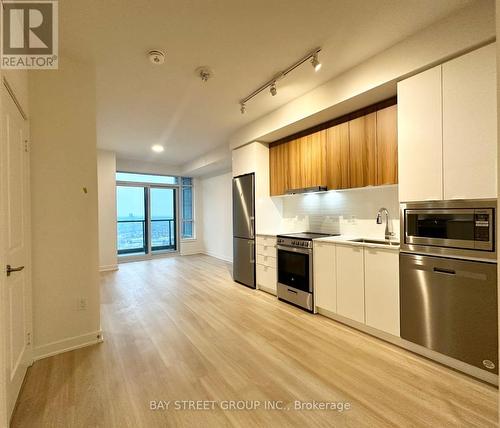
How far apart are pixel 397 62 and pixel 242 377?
3.09 m

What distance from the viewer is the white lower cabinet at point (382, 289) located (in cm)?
241

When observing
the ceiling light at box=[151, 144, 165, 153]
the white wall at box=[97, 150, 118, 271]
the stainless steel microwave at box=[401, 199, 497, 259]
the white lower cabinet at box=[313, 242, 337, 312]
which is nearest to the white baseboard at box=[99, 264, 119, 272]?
the white wall at box=[97, 150, 118, 271]

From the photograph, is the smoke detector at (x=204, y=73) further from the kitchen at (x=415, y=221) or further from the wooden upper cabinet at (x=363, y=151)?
the wooden upper cabinet at (x=363, y=151)

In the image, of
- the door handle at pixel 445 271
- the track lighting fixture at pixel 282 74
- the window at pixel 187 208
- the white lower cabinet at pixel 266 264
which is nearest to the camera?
the door handle at pixel 445 271

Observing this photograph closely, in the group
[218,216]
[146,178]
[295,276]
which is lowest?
[295,276]

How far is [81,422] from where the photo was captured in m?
1.57

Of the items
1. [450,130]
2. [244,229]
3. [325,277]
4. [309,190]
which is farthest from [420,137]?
[244,229]

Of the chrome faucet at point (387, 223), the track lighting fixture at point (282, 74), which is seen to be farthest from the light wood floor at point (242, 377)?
the track lighting fixture at point (282, 74)

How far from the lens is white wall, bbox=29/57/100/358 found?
7.54ft

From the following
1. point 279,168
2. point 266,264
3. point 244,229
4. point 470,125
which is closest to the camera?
point 470,125

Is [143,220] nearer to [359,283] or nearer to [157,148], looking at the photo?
[157,148]

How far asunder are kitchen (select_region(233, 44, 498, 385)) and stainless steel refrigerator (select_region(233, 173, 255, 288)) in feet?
2.56

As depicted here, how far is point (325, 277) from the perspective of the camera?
3.08 meters

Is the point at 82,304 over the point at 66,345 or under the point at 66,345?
over
